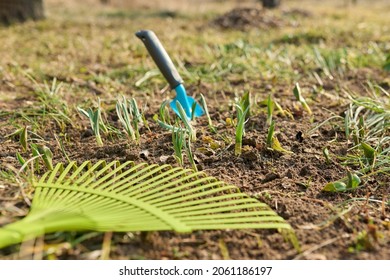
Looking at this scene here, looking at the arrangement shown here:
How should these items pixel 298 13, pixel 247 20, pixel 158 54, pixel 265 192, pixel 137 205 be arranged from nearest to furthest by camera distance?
pixel 137 205 < pixel 265 192 < pixel 158 54 < pixel 247 20 < pixel 298 13

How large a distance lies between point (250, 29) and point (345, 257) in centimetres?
441

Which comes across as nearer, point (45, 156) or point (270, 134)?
point (45, 156)

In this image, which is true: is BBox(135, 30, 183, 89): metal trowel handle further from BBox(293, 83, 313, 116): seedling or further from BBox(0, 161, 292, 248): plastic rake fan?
BBox(0, 161, 292, 248): plastic rake fan

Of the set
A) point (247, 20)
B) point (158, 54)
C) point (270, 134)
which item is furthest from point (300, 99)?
point (247, 20)

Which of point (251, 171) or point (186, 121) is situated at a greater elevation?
point (186, 121)

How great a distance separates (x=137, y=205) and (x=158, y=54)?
47.4 inches

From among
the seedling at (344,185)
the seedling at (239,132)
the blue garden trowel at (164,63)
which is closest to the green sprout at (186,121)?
the seedling at (239,132)

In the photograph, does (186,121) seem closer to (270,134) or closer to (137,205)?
(270,134)

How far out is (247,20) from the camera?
618 cm

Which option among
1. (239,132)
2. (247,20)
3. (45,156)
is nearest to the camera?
(45,156)

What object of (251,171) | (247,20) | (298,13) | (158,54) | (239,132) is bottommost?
(298,13)

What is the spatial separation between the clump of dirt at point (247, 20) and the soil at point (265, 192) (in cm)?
297

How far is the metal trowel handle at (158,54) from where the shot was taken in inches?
114

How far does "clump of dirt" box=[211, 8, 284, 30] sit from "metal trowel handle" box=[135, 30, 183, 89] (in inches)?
124
